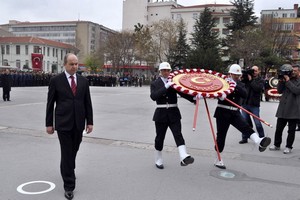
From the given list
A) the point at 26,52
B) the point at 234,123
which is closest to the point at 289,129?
the point at 234,123

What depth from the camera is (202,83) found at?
553cm

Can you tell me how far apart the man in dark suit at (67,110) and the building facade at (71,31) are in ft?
331

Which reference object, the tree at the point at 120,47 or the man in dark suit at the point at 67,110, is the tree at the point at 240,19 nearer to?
the tree at the point at 120,47

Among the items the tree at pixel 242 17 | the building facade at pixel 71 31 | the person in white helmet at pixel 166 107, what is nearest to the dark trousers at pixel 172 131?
the person in white helmet at pixel 166 107

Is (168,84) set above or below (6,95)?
above

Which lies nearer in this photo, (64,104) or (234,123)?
(64,104)

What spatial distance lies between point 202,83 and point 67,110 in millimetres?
2326

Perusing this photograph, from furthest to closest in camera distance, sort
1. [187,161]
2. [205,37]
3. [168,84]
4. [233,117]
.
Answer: [205,37] < [233,117] < [168,84] < [187,161]

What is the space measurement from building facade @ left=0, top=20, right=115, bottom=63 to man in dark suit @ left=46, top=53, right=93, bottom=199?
331 ft

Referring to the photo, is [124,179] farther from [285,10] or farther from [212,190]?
[285,10]

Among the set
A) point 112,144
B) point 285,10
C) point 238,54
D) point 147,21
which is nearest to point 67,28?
point 147,21

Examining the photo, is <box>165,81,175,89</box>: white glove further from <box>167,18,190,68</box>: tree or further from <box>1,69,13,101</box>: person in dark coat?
<box>167,18,190,68</box>: tree

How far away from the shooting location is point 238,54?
41844 millimetres

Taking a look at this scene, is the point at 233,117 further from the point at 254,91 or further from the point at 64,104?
the point at 64,104
